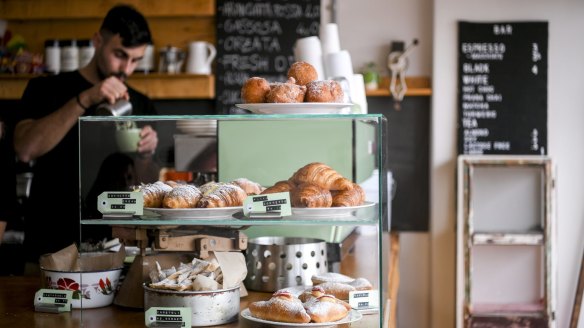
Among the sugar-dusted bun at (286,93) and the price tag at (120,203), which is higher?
the sugar-dusted bun at (286,93)

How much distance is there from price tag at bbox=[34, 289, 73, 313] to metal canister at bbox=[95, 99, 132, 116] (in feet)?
3.04

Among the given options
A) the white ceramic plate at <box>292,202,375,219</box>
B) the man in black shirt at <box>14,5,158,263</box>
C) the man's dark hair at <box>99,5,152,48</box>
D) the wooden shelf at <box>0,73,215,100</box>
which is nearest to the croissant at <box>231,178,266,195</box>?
the white ceramic plate at <box>292,202,375,219</box>

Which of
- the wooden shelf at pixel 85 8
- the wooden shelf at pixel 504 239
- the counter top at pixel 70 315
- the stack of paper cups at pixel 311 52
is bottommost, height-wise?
the wooden shelf at pixel 504 239

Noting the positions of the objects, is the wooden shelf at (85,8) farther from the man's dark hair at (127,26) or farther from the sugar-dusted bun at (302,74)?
the sugar-dusted bun at (302,74)

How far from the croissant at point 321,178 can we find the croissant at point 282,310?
10.8 inches

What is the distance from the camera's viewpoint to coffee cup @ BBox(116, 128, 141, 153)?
2.04 m

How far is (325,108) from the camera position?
1862mm

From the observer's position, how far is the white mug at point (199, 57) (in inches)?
178

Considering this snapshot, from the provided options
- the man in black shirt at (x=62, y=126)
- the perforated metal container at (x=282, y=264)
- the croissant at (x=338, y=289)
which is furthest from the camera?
the man in black shirt at (x=62, y=126)

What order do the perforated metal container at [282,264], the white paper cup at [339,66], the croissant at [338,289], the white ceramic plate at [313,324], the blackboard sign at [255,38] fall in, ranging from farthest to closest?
the blackboard sign at [255,38] < the white paper cup at [339,66] < the perforated metal container at [282,264] < the croissant at [338,289] < the white ceramic plate at [313,324]

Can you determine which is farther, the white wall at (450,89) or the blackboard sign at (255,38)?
the blackboard sign at (255,38)

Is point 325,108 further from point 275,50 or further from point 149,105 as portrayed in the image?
point 275,50

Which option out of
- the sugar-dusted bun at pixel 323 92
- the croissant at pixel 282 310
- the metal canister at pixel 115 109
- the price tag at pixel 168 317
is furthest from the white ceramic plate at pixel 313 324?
the metal canister at pixel 115 109

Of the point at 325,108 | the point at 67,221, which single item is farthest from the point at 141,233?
the point at 67,221
